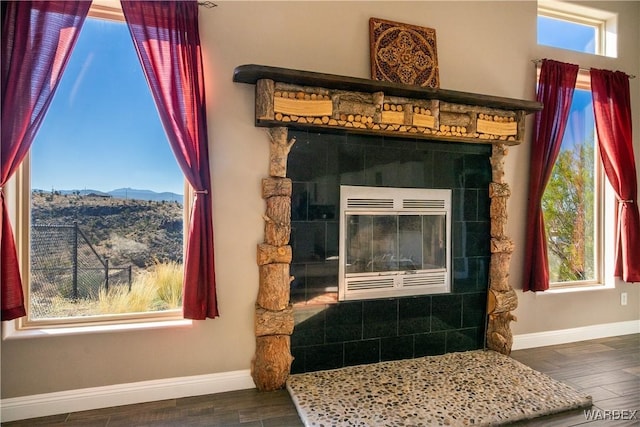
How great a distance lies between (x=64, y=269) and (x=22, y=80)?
1151 mm

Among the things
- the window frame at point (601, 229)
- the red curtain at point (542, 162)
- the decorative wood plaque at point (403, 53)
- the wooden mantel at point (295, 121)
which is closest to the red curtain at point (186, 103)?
the wooden mantel at point (295, 121)

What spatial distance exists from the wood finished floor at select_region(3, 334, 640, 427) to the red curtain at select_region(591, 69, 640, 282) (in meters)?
1.10

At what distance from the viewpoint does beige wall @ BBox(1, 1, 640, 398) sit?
84.4 inches

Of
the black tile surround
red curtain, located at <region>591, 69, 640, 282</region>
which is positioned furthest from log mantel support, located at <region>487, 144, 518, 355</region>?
red curtain, located at <region>591, 69, 640, 282</region>

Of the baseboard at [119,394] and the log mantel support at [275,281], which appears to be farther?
the log mantel support at [275,281]

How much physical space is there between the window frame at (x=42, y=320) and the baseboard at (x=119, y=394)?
37 centimetres

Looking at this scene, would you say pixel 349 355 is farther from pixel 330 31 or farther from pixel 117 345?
pixel 330 31

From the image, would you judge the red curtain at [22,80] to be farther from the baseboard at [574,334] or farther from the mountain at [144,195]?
A: the baseboard at [574,334]

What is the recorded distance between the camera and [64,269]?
2.22 metres

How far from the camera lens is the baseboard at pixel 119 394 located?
2.04 metres

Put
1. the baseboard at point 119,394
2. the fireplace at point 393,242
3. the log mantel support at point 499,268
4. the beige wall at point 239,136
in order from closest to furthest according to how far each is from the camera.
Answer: the baseboard at point 119,394, the beige wall at point 239,136, the fireplace at point 393,242, the log mantel support at point 499,268

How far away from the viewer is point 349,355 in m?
2.62

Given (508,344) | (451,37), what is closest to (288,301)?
(508,344)

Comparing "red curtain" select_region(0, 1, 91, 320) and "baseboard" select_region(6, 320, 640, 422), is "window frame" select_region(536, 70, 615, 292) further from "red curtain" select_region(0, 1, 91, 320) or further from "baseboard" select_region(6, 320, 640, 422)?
"red curtain" select_region(0, 1, 91, 320)
